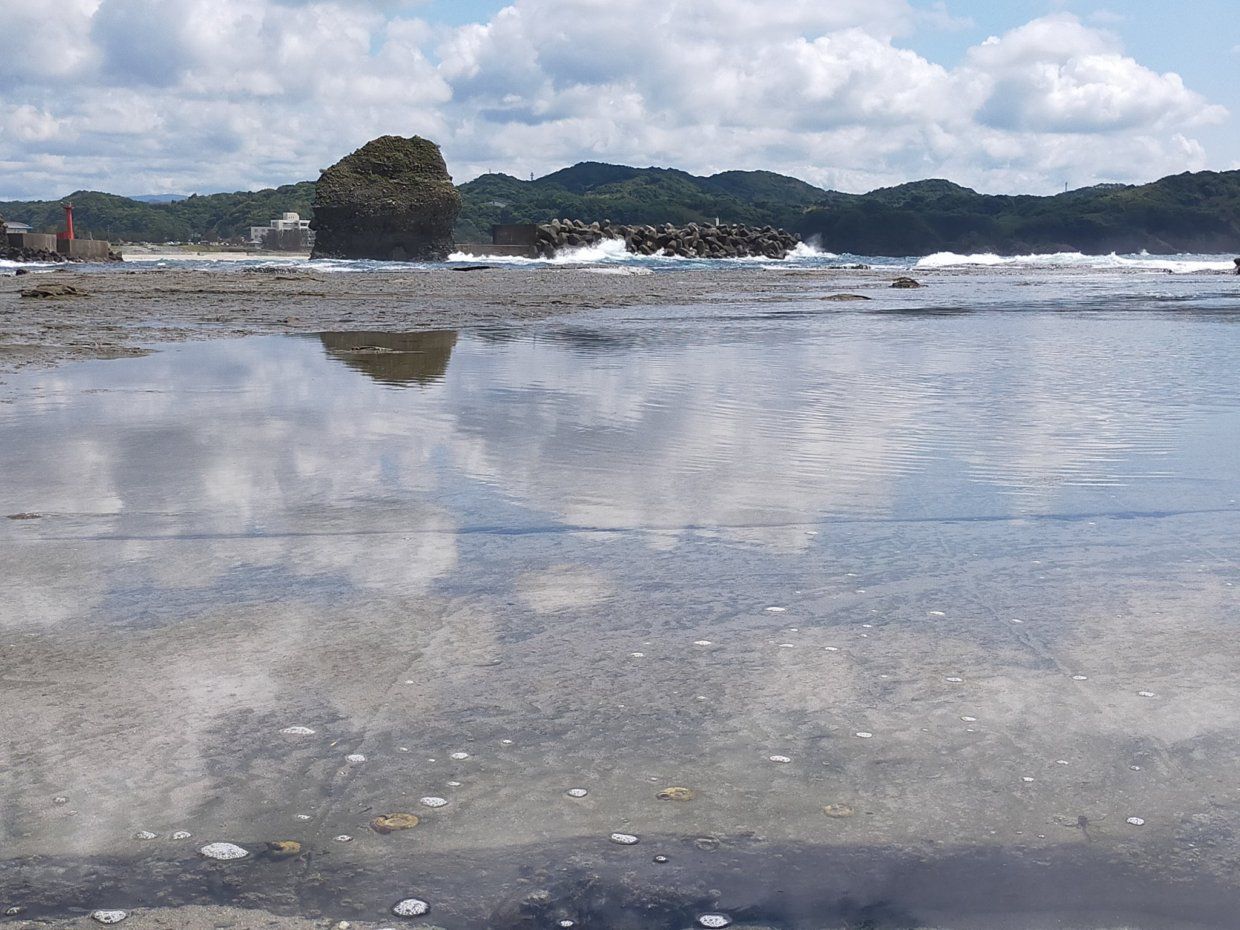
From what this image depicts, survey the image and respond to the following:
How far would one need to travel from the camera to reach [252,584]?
3.51 metres

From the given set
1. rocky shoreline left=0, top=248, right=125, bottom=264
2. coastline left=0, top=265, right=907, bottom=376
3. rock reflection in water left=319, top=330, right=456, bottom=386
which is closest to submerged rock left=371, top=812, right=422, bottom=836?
rock reflection in water left=319, top=330, right=456, bottom=386

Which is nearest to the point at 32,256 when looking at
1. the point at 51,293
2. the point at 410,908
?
the point at 51,293

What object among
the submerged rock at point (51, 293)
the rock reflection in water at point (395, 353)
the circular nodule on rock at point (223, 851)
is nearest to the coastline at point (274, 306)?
the submerged rock at point (51, 293)

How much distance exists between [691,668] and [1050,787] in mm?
887

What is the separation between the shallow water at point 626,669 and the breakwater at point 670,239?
64758mm

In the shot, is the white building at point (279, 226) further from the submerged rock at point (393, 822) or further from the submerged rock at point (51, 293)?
the submerged rock at point (393, 822)

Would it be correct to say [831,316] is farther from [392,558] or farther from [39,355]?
[392,558]

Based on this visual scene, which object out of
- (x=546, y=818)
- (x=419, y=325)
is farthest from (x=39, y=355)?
(x=546, y=818)

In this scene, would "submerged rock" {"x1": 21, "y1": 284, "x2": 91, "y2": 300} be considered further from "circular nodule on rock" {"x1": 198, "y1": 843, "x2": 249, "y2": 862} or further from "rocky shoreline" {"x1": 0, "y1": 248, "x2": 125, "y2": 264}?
"rocky shoreline" {"x1": 0, "y1": 248, "x2": 125, "y2": 264}

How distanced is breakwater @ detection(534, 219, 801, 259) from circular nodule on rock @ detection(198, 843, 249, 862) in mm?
67892

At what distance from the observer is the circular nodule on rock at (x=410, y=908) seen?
1811 millimetres

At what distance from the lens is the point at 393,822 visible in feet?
6.87

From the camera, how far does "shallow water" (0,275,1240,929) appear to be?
195 cm

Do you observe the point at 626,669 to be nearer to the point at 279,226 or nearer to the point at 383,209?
the point at 383,209
